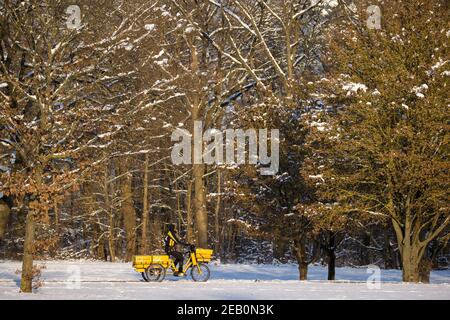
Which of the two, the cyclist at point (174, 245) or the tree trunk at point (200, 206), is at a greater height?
the tree trunk at point (200, 206)

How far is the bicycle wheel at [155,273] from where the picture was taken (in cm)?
2258

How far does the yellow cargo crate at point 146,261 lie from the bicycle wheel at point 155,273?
0.36ft

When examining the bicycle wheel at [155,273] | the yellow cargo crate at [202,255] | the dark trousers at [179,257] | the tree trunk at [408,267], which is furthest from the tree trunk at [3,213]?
the tree trunk at [408,267]

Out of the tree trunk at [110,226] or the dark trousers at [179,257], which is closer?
the dark trousers at [179,257]

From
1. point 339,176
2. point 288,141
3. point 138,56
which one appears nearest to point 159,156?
point 138,56

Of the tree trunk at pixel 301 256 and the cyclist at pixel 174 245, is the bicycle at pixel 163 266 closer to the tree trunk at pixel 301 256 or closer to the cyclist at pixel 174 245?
the cyclist at pixel 174 245

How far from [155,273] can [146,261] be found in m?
0.47

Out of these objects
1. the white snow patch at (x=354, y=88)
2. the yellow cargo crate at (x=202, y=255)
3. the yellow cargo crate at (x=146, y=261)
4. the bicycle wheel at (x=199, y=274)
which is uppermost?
the white snow patch at (x=354, y=88)

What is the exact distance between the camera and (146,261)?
74.2 ft

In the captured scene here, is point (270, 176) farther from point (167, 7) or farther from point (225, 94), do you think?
point (167, 7)

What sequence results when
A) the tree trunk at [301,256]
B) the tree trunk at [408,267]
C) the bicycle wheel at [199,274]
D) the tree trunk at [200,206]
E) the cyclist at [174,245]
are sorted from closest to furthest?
the cyclist at [174,245] → the bicycle wheel at [199,274] → the tree trunk at [408,267] → the tree trunk at [301,256] → the tree trunk at [200,206]

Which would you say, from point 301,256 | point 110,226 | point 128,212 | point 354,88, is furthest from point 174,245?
point 128,212

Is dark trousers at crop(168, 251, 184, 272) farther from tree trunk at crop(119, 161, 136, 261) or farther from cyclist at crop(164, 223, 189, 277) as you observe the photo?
tree trunk at crop(119, 161, 136, 261)

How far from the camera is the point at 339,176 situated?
24781mm
